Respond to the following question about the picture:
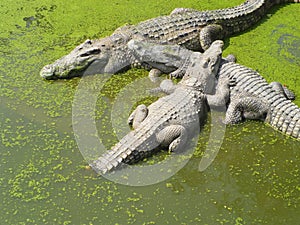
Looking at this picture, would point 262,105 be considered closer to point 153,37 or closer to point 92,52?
point 153,37

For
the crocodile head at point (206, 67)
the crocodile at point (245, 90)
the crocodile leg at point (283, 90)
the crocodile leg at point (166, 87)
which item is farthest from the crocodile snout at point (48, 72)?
the crocodile leg at point (283, 90)

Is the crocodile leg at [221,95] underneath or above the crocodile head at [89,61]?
underneath

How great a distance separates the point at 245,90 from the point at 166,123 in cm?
103

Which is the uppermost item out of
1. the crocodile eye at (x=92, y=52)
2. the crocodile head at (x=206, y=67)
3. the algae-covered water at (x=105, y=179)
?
the crocodile eye at (x=92, y=52)

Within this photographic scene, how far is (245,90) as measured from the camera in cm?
478

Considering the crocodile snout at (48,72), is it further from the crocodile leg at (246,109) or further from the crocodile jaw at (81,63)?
the crocodile leg at (246,109)

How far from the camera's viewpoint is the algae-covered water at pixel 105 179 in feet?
12.2

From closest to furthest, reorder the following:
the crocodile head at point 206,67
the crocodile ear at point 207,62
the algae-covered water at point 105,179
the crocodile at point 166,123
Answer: the algae-covered water at point 105,179 < the crocodile at point 166,123 < the crocodile head at point 206,67 < the crocodile ear at point 207,62

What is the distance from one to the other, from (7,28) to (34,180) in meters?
2.89

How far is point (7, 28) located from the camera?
6.11m

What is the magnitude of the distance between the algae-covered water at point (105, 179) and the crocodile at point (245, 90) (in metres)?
0.12

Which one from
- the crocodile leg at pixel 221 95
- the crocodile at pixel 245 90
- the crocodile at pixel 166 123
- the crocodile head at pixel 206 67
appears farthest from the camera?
the crocodile head at pixel 206 67

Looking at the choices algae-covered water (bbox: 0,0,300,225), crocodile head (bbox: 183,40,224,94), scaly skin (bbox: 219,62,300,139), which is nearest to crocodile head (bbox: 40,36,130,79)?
algae-covered water (bbox: 0,0,300,225)

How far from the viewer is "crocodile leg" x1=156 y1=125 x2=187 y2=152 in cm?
421
